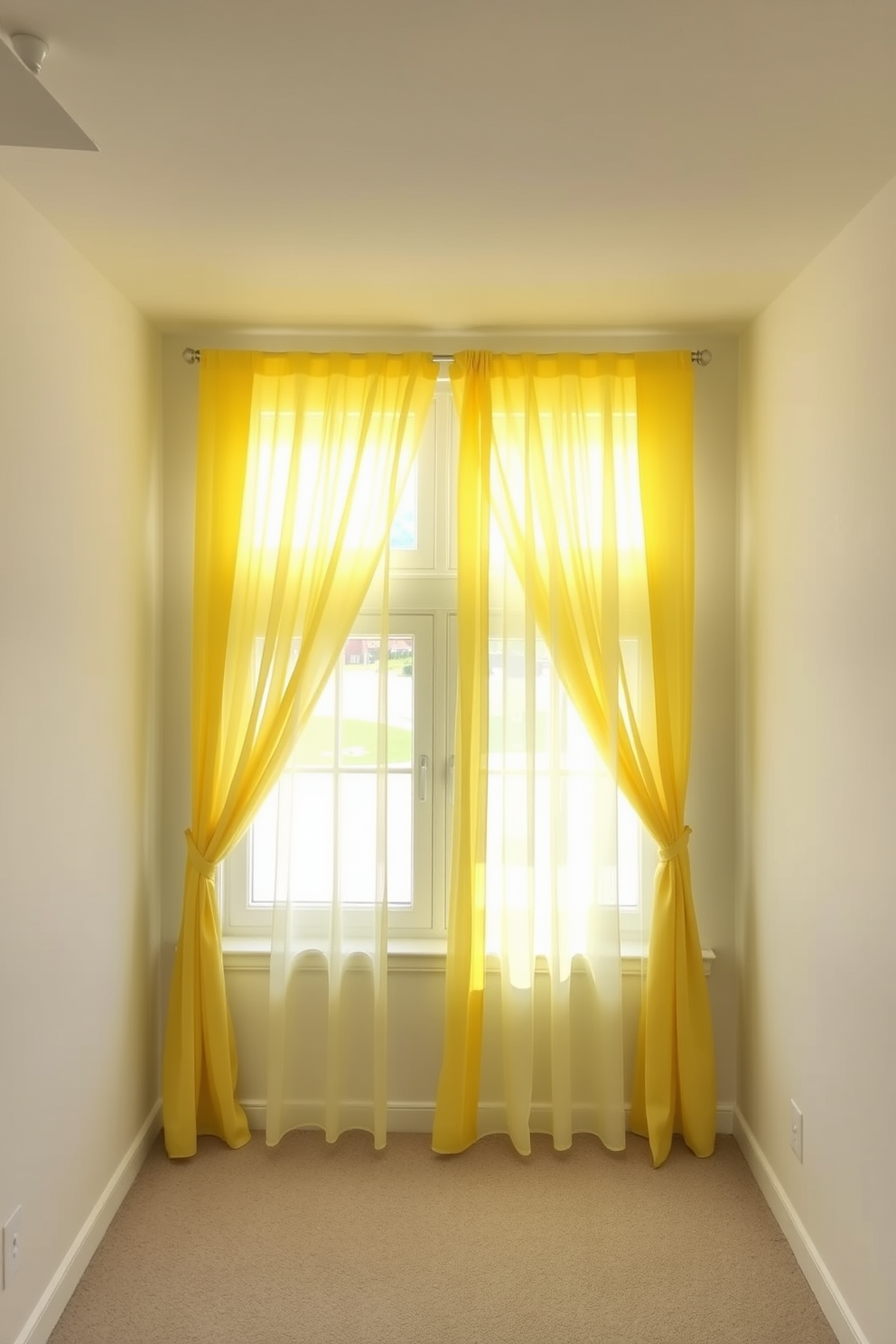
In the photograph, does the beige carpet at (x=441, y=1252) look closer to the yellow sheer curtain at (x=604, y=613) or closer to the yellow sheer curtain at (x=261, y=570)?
the yellow sheer curtain at (x=604, y=613)

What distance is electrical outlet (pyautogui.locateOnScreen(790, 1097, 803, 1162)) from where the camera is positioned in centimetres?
258

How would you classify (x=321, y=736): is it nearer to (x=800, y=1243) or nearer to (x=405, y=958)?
(x=405, y=958)

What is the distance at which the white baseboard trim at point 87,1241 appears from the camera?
2.24 meters

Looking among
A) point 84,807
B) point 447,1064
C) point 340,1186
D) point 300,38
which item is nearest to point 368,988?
point 447,1064

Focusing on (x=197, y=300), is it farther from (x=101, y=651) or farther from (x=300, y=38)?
(x=300, y=38)

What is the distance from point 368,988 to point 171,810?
87cm

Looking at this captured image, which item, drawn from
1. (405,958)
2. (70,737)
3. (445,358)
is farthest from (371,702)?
(445,358)

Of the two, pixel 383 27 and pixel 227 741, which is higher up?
pixel 383 27

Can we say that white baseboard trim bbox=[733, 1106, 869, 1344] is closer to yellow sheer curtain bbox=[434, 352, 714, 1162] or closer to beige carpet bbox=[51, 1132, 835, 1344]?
beige carpet bbox=[51, 1132, 835, 1344]

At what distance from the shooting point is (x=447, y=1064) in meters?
3.08

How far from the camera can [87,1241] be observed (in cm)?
254

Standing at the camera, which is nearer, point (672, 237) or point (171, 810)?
point (672, 237)

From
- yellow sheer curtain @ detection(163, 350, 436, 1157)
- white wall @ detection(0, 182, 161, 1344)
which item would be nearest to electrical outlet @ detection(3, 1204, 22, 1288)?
white wall @ detection(0, 182, 161, 1344)

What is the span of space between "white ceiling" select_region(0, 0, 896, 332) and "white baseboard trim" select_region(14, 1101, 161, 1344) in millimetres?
2491
